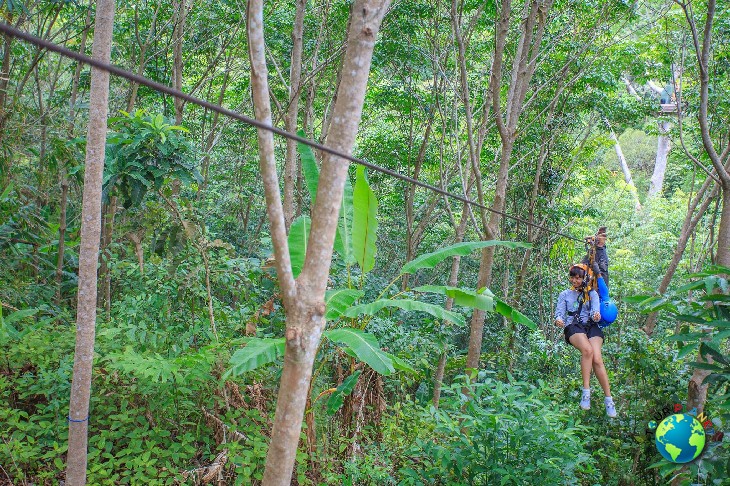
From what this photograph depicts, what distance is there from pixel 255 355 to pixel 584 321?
10.00ft

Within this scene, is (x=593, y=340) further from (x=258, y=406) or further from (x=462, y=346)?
(x=462, y=346)

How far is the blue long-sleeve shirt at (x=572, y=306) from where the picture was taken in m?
5.03

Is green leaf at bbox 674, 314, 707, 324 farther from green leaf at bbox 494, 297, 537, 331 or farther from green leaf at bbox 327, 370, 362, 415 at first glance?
green leaf at bbox 327, 370, 362, 415

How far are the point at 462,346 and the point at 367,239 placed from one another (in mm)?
8848

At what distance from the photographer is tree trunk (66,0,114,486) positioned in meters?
3.39

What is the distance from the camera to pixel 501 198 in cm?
598

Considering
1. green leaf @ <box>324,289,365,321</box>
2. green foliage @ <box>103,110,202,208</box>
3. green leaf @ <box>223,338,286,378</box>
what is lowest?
green leaf @ <box>223,338,286,378</box>

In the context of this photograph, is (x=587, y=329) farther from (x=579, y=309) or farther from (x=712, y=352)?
(x=712, y=352)

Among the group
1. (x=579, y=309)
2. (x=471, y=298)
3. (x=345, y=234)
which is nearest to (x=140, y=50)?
(x=345, y=234)

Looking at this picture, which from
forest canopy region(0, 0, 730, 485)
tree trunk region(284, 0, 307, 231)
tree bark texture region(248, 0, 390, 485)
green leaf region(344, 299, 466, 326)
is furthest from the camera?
tree trunk region(284, 0, 307, 231)

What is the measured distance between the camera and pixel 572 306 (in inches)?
205

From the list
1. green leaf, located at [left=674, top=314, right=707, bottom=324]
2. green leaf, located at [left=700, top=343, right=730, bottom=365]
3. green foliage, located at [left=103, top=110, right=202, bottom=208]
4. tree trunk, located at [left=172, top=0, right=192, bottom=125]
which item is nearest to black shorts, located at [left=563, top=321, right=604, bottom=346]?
green leaf, located at [left=700, top=343, right=730, bottom=365]

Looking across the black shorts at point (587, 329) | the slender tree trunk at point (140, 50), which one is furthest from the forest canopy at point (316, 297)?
the slender tree trunk at point (140, 50)

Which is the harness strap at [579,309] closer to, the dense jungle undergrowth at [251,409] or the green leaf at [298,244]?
the dense jungle undergrowth at [251,409]
